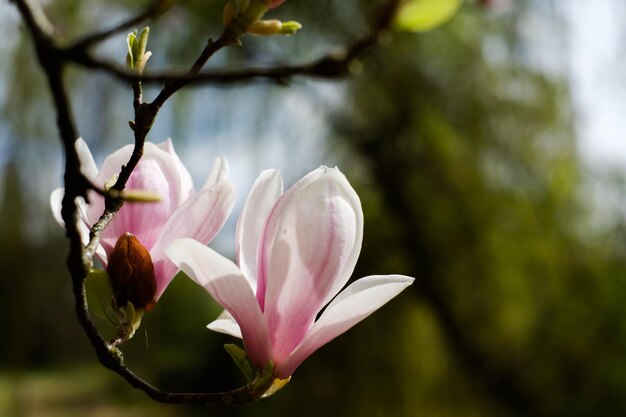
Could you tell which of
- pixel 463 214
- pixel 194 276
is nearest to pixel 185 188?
pixel 194 276

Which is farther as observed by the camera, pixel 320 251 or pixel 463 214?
pixel 463 214

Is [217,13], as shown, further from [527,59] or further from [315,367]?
[315,367]

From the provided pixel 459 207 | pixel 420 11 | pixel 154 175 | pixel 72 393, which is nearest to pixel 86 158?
pixel 154 175

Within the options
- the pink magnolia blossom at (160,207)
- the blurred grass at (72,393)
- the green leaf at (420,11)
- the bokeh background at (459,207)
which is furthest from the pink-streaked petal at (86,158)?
the blurred grass at (72,393)

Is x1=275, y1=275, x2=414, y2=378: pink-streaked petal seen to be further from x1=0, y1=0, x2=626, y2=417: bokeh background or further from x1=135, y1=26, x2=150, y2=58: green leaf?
x1=0, y1=0, x2=626, y2=417: bokeh background

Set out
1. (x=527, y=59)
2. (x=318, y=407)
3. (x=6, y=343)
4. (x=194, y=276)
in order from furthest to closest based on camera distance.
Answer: (x=6, y=343) → (x=318, y=407) → (x=527, y=59) → (x=194, y=276)

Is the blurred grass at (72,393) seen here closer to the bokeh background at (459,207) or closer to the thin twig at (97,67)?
the bokeh background at (459,207)

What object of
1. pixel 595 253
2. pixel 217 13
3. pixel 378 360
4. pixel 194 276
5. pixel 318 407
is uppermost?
pixel 217 13
